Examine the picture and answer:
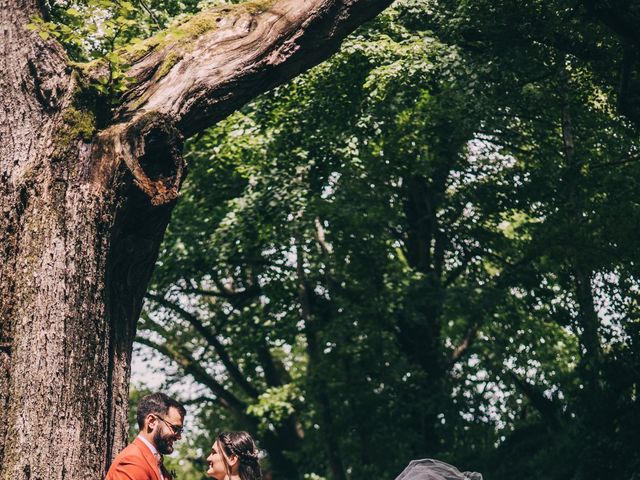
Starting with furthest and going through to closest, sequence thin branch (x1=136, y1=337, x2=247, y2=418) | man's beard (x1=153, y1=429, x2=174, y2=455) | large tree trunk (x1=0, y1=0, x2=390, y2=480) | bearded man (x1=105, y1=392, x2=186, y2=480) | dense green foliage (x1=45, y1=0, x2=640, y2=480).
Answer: thin branch (x1=136, y1=337, x2=247, y2=418) → dense green foliage (x1=45, y1=0, x2=640, y2=480) → man's beard (x1=153, y1=429, x2=174, y2=455) → bearded man (x1=105, y1=392, x2=186, y2=480) → large tree trunk (x1=0, y1=0, x2=390, y2=480)

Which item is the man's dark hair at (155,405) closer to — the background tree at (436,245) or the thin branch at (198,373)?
the background tree at (436,245)

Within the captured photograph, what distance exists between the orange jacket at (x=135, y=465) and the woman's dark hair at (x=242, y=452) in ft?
1.99

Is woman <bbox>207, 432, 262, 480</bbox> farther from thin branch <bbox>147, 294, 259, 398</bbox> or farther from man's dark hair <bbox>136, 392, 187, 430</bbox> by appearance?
thin branch <bbox>147, 294, 259, 398</bbox>

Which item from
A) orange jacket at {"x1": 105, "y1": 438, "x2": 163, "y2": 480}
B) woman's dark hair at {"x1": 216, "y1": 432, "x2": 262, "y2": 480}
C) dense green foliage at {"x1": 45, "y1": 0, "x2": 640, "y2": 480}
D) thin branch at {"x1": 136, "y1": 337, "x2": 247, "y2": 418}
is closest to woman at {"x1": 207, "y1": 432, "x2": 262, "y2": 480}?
woman's dark hair at {"x1": 216, "y1": 432, "x2": 262, "y2": 480}

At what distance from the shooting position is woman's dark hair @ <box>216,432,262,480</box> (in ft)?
19.5

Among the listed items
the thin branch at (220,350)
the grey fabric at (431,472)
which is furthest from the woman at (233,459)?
the thin branch at (220,350)

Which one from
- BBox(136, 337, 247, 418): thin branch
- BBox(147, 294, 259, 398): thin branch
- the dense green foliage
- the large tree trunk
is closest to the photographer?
the large tree trunk

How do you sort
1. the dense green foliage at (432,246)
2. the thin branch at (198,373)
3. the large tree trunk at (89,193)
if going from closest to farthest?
1. the large tree trunk at (89,193)
2. the dense green foliage at (432,246)
3. the thin branch at (198,373)

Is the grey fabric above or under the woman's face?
under

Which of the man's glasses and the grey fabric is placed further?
the man's glasses

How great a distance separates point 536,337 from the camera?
20188mm

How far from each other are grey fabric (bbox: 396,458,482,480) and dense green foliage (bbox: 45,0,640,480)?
307 inches

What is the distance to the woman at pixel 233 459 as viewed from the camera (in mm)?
5953

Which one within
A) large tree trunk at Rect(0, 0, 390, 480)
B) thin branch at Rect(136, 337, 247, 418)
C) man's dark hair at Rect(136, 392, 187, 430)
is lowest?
thin branch at Rect(136, 337, 247, 418)
